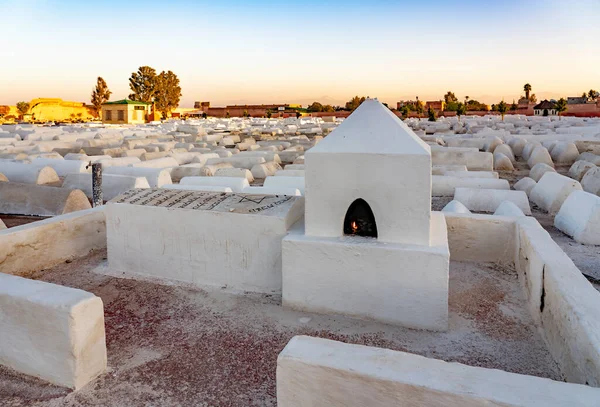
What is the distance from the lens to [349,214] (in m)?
4.34

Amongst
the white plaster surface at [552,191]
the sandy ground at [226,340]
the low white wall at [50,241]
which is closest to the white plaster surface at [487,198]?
the white plaster surface at [552,191]

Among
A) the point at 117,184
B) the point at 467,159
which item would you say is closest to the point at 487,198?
the point at 467,159

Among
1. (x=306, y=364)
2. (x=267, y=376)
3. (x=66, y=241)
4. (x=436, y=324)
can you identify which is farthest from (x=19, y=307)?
(x=436, y=324)

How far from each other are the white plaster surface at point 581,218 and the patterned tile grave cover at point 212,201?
4.40m

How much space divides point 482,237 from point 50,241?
16.2ft

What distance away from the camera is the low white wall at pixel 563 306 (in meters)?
2.88

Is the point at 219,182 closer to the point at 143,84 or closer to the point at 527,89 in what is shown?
the point at 143,84

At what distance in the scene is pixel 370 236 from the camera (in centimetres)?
430

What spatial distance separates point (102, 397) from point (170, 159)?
10.8 meters

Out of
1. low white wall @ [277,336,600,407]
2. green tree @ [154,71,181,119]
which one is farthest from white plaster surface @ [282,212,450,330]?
green tree @ [154,71,181,119]

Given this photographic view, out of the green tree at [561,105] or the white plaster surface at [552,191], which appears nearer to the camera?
the white plaster surface at [552,191]

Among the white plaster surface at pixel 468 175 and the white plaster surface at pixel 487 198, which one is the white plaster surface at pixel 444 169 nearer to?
the white plaster surface at pixel 468 175

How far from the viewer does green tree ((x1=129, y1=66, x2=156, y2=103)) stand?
52719mm

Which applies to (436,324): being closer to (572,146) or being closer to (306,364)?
(306,364)
